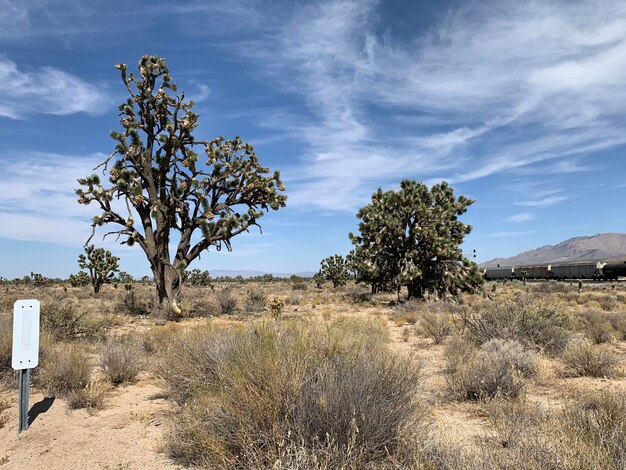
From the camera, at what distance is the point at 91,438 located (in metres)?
5.36

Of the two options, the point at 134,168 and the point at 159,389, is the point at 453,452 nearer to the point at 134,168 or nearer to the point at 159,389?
the point at 159,389

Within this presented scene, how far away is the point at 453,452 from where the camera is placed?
3.62m

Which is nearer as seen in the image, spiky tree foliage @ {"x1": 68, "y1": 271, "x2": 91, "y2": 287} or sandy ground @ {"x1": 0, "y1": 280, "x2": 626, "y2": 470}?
sandy ground @ {"x1": 0, "y1": 280, "x2": 626, "y2": 470}

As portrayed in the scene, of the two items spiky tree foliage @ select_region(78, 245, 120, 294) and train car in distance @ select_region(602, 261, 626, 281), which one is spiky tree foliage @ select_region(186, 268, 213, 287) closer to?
spiky tree foliage @ select_region(78, 245, 120, 294)

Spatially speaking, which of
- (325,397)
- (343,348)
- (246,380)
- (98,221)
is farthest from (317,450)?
(98,221)

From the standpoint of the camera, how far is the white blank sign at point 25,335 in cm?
573

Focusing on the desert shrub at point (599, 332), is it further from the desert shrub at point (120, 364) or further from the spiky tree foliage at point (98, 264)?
the spiky tree foliage at point (98, 264)

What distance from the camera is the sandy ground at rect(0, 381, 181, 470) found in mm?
4688

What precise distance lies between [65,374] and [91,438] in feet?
6.99

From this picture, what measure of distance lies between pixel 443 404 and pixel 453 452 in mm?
2787

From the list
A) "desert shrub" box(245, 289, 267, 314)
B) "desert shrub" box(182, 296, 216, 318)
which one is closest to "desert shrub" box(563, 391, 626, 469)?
"desert shrub" box(182, 296, 216, 318)

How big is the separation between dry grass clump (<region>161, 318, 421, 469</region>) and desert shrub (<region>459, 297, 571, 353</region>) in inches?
235

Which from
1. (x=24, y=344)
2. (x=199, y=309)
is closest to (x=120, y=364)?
(x=24, y=344)

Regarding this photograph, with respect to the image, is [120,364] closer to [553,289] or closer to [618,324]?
[618,324]
